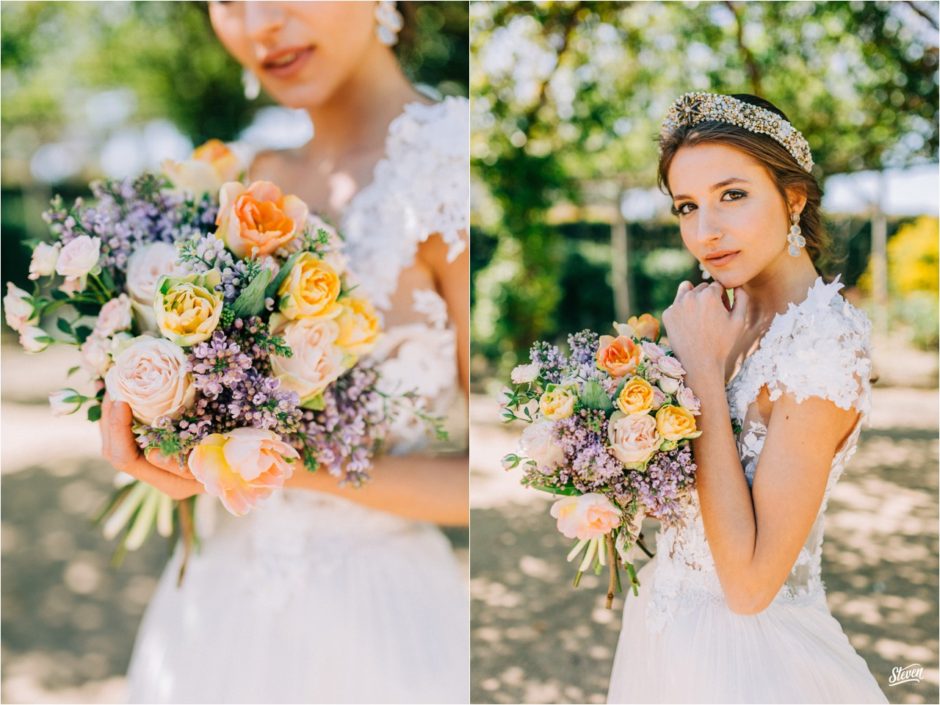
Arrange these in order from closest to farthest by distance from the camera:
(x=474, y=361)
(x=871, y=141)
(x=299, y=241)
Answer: (x=299, y=241), (x=871, y=141), (x=474, y=361)

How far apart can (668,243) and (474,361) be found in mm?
4047

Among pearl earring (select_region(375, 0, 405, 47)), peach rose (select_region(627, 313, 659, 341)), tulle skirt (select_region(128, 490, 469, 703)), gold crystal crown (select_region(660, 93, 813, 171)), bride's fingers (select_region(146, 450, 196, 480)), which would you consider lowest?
tulle skirt (select_region(128, 490, 469, 703))

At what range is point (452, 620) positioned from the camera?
2193mm

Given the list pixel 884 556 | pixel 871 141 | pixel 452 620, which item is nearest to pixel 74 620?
pixel 452 620

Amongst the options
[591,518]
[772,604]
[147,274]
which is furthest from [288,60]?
[772,604]

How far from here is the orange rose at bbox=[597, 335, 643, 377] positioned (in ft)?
5.35

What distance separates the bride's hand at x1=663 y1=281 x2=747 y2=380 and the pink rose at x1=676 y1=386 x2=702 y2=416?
0.07 m

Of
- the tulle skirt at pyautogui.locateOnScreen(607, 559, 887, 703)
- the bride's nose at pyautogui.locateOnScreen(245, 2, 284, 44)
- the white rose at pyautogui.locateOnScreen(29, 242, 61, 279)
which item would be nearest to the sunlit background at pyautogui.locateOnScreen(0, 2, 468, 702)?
the white rose at pyautogui.locateOnScreen(29, 242, 61, 279)

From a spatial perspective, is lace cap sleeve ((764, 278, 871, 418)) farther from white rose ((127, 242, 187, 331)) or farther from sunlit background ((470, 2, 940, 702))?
white rose ((127, 242, 187, 331))

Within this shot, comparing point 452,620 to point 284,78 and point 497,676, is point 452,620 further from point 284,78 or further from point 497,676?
point 497,676

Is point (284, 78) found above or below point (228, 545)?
above

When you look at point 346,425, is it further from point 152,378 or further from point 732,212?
point 732,212

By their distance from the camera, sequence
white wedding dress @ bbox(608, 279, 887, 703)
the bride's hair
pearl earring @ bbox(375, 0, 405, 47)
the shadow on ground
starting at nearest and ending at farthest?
white wedding dress @ bbox(608, 279, 887, 703) → the bride's hair → pearl earring @ bbox(375, 0, 405, 47) → the shadow on ground

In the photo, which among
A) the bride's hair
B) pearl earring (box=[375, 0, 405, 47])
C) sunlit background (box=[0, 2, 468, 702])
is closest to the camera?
the bride's hair
